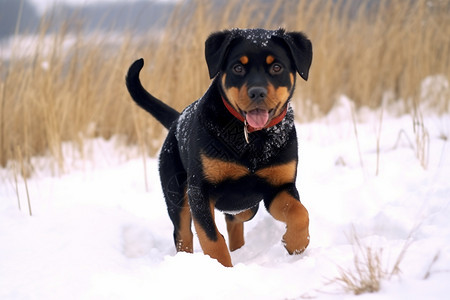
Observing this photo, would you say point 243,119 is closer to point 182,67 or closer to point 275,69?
point 275,69

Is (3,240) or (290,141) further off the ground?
(290,141)

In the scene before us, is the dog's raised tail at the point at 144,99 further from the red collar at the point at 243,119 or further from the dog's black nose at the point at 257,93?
the dog's black nose at the point at 257,93

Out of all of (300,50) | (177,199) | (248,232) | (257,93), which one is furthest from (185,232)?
(300,50)

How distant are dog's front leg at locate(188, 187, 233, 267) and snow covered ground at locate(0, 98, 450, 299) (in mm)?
143

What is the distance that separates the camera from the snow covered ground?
1845mm

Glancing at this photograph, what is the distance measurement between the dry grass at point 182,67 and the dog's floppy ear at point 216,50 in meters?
2.10

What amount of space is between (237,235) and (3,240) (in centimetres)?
124

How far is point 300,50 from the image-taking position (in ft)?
8.32

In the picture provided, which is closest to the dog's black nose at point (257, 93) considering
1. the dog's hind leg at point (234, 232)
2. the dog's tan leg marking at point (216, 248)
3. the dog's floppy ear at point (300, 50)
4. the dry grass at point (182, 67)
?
the dog's floppy ear at point (300, 50)

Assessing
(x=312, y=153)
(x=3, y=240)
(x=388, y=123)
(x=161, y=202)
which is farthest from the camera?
(x=388, y=123)

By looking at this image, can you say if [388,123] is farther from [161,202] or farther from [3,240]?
[3,240]

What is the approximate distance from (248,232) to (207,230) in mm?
944

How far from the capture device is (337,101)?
22.3ft

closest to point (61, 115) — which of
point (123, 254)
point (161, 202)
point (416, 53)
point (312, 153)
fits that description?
point (161, 202)
